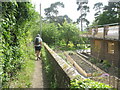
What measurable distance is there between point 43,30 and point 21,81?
1999cm

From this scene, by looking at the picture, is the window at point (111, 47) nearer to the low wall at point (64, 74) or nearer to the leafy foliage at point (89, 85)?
the low wall at point (64, 74)

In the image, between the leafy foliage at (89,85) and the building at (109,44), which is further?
the building at (109,44)

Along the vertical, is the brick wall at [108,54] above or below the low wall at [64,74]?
below

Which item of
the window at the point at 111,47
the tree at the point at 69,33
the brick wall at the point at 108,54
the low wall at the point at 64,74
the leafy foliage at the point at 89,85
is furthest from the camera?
the tree at the point at 69,33

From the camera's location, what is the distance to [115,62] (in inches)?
484

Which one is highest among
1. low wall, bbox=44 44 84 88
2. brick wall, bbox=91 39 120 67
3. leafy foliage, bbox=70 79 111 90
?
leafy foliage, bbox=70 79 111 90

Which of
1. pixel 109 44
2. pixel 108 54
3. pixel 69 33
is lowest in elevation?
pixel 108 54

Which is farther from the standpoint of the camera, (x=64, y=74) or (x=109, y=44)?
(x=109, y=44)

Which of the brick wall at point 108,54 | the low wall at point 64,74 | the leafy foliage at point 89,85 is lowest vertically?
the brick wall at point 108,54

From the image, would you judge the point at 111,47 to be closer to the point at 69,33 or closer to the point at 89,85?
the point at 89,85

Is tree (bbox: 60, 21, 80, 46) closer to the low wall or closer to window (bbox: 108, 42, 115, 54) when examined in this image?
window (bbox: 108, 42, 115, 54)

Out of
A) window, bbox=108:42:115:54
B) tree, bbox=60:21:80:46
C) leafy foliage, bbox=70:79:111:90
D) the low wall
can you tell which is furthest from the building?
tree, bbox=60:21:80:46

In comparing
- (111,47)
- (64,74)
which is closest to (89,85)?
(64,74)

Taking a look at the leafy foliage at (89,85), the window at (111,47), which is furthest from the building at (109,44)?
the leafy foliage at (89,85)
